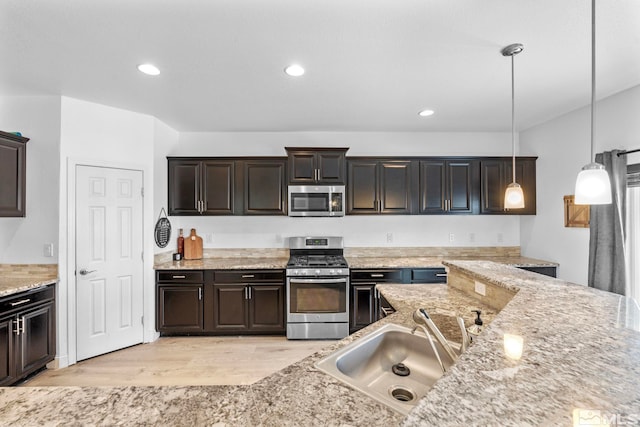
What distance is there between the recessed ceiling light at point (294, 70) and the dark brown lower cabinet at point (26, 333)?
9.58 feet

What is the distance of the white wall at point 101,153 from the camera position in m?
2.71

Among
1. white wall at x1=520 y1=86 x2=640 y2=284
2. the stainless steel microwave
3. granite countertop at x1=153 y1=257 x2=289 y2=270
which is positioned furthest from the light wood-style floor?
white wall at x1=520 y1=86 x2=640 y2=284

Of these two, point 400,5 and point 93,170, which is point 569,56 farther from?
point 93,170

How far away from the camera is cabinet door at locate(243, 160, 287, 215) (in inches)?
144

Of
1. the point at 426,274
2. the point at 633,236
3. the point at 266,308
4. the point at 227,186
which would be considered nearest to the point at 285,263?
the point at 266,308

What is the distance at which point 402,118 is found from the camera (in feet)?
11.1

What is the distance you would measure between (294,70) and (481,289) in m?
2.14

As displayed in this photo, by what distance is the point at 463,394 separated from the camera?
0.64m

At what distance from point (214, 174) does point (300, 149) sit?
1.18 m

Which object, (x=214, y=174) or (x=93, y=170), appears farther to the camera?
(x=214, y=174)

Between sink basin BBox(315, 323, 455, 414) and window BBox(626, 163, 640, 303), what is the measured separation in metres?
2.58

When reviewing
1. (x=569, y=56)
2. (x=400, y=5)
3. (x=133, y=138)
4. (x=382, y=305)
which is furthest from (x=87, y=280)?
(x=569, y=56)

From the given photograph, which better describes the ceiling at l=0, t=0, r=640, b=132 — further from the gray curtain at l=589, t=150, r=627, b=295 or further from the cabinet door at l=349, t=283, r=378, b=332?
the cabinet door at l=349, t=283, r=378, b=332

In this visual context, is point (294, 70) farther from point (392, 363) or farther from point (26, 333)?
point (26, 333)
